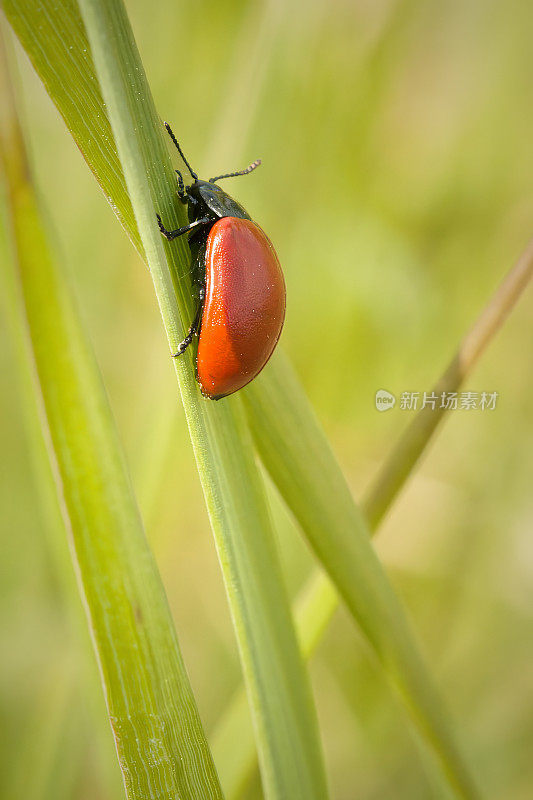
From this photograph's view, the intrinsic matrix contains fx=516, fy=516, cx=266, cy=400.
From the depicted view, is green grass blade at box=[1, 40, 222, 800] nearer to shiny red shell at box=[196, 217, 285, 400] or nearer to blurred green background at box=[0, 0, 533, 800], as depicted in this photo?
shiny red shell at box=[196, 217, 285, 400]

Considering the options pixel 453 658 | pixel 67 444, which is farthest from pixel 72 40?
pixel 453 658

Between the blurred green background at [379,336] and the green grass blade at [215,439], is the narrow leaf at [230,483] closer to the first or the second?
the green grass blade at [215,439]

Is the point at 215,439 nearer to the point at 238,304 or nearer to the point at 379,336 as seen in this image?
the point at 238,304

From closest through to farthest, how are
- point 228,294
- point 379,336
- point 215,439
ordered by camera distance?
1. point 215,439
2. point 228,294
3. point 379,336

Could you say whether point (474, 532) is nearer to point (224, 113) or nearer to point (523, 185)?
point (523, 185)

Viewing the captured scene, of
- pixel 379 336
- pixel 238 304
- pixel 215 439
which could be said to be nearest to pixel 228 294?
pixel 238 304
